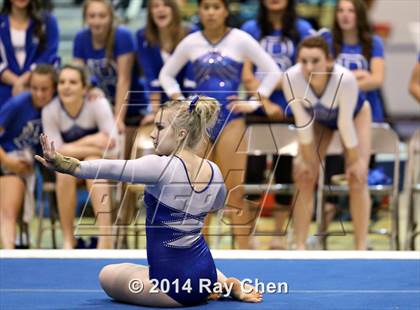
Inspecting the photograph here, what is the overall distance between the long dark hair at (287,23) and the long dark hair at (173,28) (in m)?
0.50

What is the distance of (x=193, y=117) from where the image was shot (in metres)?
4.35

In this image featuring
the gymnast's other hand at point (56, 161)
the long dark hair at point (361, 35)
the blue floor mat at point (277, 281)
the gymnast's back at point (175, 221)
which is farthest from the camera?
the long dark hair at point (361, 35)

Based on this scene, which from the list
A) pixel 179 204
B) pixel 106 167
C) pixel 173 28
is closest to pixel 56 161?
pixel 106 167

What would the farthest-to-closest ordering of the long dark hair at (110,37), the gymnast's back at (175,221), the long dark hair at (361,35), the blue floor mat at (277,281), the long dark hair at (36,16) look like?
the long dark hair at (36,16), the long dark hair at (110,37), the long dark hair at (361,35), the blue floor mat at (277,281), the gymnast's back at (175,221)

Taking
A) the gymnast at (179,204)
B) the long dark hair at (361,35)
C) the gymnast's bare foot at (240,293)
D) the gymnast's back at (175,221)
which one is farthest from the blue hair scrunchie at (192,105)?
the long dark hair at (361,35)

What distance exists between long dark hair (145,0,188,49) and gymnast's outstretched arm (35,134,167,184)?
8.82ft

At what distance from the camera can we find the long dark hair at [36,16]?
711 cm

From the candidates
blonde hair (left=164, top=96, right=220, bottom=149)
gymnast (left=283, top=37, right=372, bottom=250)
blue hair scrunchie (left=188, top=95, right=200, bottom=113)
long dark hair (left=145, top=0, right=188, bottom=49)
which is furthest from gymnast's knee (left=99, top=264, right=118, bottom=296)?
long dark hair (left=145, top=0, right=188, bottom=49)

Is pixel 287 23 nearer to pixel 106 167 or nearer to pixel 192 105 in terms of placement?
pixel 192 105

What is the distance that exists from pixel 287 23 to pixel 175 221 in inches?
111

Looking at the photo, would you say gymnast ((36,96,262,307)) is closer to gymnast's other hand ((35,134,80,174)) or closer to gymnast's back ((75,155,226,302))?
gymnast's back ((75,155,226,302))

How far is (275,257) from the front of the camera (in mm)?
5566

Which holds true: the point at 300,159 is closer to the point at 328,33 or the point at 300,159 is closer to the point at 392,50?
the point at 328,33

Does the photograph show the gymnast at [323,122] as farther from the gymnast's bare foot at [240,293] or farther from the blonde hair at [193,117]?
the blonde hair at [193,117]
